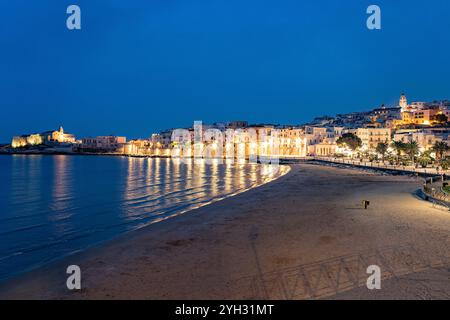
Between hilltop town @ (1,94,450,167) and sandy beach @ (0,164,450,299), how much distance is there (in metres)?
35.6

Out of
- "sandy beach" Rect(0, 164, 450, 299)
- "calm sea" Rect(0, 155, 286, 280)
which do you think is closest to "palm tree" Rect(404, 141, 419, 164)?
"calm sea" Rect(0, 155, 286, 280)

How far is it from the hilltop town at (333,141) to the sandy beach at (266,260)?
3559 cm

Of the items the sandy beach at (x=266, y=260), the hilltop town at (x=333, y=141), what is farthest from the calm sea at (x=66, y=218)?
the hilltop town at (x=333, y=141)

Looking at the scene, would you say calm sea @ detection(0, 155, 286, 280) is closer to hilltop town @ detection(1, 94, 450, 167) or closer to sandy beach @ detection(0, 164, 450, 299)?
sandy beach @ detection(0, 164, 450, 299)

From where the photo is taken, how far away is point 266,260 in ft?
30.4

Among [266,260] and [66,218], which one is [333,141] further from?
[266,260]

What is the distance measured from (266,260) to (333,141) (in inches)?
3968

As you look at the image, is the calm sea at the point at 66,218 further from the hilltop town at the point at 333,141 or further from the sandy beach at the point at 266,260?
the hilltop town at the point at 333,141
